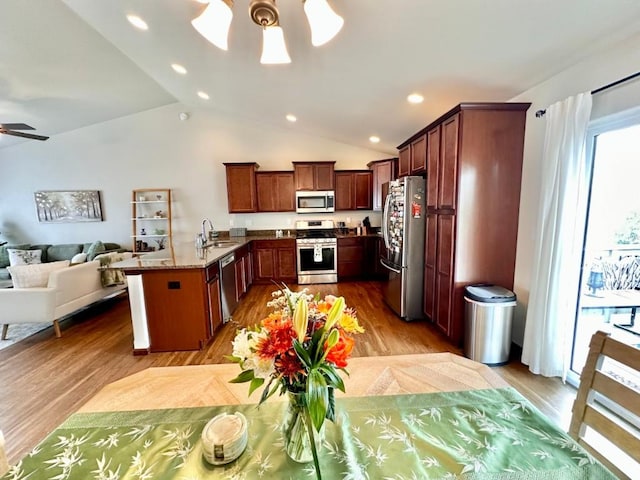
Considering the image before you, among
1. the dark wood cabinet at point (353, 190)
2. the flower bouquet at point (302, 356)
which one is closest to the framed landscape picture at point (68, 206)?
the dark wood cabinet at point (353, 190)

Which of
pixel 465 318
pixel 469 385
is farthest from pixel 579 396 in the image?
pixel 465 318

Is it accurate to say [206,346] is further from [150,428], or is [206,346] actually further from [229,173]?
[229,173]

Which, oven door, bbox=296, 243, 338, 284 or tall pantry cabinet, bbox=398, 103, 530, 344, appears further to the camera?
oven door, bbox=296, 243, 338, 284

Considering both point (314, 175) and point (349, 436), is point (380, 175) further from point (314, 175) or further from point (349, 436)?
point (349, 436)

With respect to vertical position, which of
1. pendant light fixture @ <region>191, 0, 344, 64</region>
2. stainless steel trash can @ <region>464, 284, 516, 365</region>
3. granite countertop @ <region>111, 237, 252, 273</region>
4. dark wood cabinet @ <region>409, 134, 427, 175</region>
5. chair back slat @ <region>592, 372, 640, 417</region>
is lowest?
stainless steel trash can @ <region>464, 284, 516, 365</region>

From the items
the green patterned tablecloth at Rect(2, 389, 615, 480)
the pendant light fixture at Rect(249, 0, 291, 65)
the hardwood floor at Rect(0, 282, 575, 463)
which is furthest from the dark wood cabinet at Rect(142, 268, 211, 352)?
the pendant light fixture at Rect(249, 0, 291, 65)

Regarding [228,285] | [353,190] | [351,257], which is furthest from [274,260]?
[353,190]

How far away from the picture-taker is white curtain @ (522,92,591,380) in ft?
6.58

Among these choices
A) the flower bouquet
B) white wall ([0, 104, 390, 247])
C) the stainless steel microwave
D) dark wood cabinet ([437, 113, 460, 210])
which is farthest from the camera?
white wall ([0, 104, 390, 247])

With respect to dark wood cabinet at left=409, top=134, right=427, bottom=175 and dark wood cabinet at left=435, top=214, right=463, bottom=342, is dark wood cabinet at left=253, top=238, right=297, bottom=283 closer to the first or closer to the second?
dark wood cabinet at left=409, top=134, right=427, bottom=175

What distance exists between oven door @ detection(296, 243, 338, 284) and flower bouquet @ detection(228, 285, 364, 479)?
429 centimetres

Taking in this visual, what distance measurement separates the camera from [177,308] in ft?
9.17

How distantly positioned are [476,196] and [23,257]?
7135 mm

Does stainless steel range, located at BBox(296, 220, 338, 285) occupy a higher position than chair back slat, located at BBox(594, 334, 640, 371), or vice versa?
chair back slat, located at BBox(594, 334, 640, 371)
